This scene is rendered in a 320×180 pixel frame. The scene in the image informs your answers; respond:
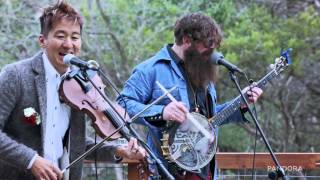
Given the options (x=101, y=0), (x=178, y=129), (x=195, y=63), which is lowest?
(x=178, y=129)

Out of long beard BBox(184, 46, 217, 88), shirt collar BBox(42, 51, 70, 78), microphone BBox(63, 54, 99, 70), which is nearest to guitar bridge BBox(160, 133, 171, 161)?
long beard BBox(184, 46, 217, 88)

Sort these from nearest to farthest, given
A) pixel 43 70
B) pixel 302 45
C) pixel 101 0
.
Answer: pixel 43 70, pixel 302 45, pixel 101 0

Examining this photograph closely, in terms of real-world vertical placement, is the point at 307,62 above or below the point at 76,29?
above

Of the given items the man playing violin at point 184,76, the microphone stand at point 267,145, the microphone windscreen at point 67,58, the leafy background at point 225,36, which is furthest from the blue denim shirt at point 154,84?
the leafy background at point 225,36

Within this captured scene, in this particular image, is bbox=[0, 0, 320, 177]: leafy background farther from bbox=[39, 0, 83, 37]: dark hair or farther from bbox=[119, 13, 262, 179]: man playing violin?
bbox=[39, 0, 83, 37]: dark hair

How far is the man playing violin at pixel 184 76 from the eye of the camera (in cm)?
373

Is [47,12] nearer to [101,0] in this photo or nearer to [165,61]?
[165,61]

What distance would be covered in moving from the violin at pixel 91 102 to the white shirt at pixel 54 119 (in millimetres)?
105

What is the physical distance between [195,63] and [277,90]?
5410mm

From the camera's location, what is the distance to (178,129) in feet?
12.3

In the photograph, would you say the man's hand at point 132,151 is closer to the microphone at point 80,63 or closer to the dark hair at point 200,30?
the microphone at point 80,63

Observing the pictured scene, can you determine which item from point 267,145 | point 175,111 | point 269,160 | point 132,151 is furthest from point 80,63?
point 269,160

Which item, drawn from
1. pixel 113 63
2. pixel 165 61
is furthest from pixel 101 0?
pixel 165 61

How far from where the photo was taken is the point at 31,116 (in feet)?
9.92
